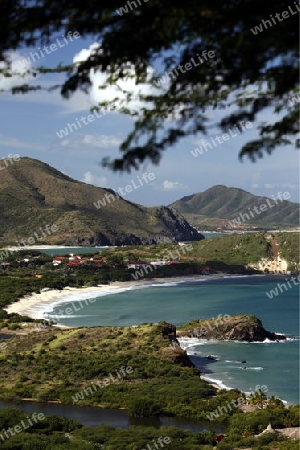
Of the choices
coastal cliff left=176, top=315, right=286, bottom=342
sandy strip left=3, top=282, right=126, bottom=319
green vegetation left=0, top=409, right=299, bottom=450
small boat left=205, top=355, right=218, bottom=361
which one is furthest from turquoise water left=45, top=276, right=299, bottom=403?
green vegetation left=0, top=409, right=299, bottom=450

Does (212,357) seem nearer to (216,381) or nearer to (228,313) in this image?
(216,381)

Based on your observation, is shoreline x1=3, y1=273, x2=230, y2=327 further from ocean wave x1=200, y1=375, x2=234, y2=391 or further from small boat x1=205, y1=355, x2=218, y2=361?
ocean wave x1=200, y1=375, x2=234, y2=391

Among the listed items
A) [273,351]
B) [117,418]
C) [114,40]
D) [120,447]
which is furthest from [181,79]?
[273,351]

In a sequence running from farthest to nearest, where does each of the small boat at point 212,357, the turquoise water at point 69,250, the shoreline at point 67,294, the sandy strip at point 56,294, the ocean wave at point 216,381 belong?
the turquoise water at point 69,250 → the shoreline at point 67,294 → the sandy strip at point 56,294 → the small boat at point 212,357 → the ocean wave at point 216,381

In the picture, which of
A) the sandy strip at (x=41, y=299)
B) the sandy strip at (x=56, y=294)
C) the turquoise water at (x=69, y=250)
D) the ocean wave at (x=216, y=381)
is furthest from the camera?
the turquoise water at (x=69, y=250)

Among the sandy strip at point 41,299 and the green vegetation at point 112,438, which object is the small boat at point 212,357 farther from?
the sandy strip at point 41,299

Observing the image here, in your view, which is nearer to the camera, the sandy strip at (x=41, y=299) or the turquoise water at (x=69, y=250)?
the sandy strip at (x=41, y=299)

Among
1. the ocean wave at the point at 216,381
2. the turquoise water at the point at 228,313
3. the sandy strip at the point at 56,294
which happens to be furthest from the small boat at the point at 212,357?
the sandy strip at the point at 56,294

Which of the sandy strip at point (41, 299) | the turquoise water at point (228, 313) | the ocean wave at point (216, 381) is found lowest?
the turquoise water at point (228, 313)
